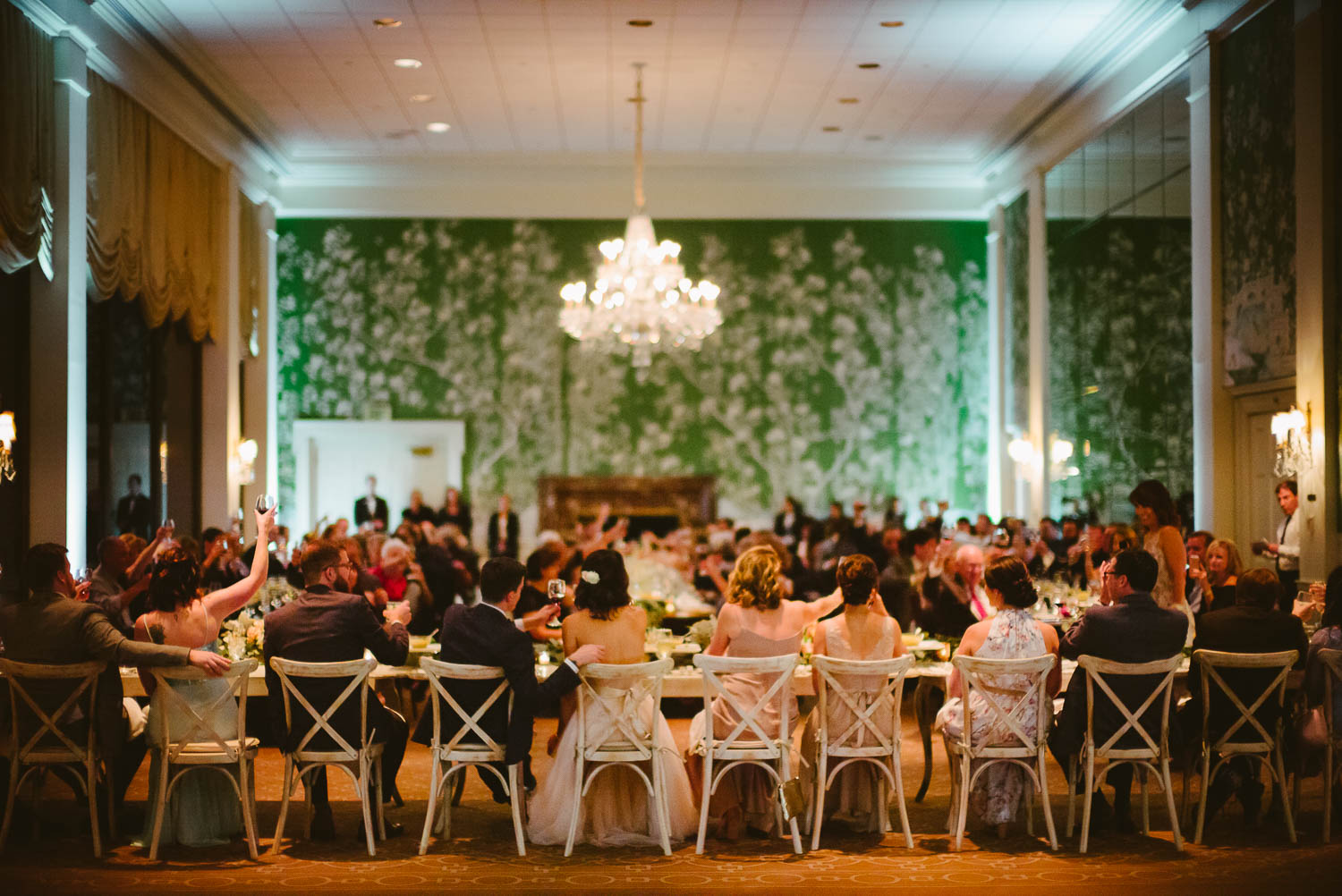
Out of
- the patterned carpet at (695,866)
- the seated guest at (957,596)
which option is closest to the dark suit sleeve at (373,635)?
the patterned carpet at (695,866)

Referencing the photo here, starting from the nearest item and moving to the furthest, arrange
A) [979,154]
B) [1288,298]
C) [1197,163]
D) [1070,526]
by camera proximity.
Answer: [1288,298], [1197,163], [1070,526], [979,154]

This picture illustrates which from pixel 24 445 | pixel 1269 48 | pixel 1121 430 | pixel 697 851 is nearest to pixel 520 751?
pixel 697 851

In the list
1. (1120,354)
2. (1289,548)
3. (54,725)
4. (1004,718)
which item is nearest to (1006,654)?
(1004,718)

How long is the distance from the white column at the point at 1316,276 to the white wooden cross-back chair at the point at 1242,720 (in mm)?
3503

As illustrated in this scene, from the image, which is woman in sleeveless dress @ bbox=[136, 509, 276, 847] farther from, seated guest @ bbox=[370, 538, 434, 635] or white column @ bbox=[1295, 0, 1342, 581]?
white column @ bbox=[1295, 0, 1342, 581]

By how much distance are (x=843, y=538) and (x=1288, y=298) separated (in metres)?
4.93

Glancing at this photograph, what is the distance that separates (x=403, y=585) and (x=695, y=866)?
401 centimetres

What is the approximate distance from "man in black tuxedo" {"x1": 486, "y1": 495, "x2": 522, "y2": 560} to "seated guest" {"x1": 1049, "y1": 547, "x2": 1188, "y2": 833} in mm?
11373

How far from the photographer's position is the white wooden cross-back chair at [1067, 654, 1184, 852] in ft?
18.2

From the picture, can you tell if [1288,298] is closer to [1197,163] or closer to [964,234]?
[1197,163]

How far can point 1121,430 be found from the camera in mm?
12680

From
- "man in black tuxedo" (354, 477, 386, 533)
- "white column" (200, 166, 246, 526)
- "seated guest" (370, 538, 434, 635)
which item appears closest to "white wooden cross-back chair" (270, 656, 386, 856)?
"seated guest" (370, 538, 434, 635)

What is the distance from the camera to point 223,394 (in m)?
14.8

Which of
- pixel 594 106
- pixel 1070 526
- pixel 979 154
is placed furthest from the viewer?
pixel 979 154
